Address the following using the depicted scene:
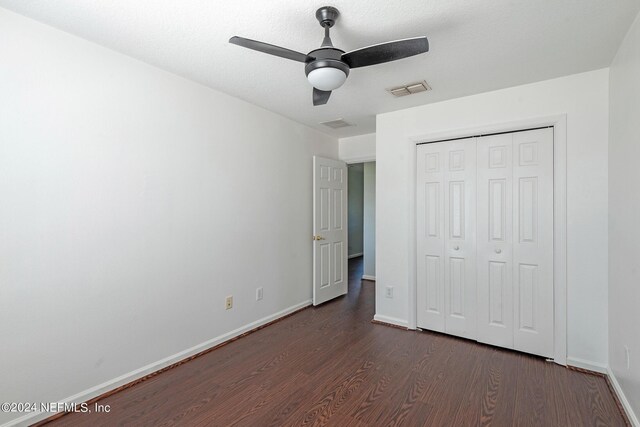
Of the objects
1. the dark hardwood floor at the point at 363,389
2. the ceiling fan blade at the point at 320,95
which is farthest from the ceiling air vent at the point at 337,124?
the dark hardwood floor at the point at 363,389

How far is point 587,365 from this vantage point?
2410 mm

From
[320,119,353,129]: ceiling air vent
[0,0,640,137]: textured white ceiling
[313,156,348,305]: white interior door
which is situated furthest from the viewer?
[313,156,348,305]: white interior door

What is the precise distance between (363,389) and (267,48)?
90.4 inches

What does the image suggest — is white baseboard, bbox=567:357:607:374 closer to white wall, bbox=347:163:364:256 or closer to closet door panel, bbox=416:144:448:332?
closet door panel, bbox=416:144:448:332

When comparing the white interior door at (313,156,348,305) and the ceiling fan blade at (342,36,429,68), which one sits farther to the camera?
the white interior door at (313,156,348,305)

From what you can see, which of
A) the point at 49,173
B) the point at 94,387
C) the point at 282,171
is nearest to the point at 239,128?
the point at 282,171

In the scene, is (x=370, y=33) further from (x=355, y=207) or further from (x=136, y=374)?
(x=355, y=207)

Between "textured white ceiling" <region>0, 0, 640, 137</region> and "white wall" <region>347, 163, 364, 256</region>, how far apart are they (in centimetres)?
522

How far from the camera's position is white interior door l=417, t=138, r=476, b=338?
9.77 ft

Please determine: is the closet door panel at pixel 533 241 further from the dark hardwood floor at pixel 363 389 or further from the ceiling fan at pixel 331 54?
the ceiling fan at pixel 331 54

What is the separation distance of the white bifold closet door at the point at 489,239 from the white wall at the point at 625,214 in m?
0.42

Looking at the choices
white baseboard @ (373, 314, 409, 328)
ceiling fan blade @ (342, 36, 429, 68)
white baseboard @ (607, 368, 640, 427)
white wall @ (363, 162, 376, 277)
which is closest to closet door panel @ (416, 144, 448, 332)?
white baseboard @ (373, 314, 409, 328)

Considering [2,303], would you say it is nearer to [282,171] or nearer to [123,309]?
[123,309]

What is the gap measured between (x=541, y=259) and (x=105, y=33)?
3.70 meters
